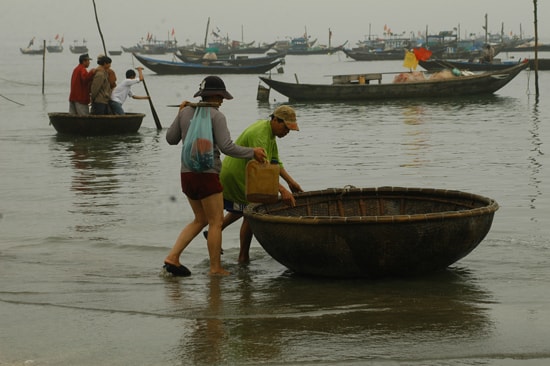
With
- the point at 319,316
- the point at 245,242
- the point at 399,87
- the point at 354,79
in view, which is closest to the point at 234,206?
the point at 245,242

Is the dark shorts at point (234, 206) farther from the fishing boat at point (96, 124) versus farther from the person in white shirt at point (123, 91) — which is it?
the fishing boat at point (96, 124)

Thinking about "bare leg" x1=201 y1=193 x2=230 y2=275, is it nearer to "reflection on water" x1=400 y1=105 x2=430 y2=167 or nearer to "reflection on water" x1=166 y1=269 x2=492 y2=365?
"reflection on water" x1=166 y1=269 x2=492 y2=365

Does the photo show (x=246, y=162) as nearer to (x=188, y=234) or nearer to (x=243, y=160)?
(x=243, y=160)

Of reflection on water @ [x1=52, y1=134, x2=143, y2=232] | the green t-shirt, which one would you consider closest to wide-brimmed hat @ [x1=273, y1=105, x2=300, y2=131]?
the green t-shirt

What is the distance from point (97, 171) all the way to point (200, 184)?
767cm

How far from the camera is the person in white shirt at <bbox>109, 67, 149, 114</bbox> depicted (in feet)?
55.9

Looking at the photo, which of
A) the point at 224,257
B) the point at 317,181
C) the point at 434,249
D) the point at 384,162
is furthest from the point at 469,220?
the point at 384,162

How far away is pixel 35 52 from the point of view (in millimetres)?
182000

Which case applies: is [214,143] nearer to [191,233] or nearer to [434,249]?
[191,233]

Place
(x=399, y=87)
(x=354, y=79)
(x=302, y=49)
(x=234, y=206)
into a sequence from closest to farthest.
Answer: (x=234, y=206)
(x=399, y=87)
(x=354, y=79)
(x=302, y=49)

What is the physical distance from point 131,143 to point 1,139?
353 cm

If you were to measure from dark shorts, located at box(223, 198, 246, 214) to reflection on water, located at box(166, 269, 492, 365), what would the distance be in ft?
1.60

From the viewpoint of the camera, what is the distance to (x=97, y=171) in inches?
542

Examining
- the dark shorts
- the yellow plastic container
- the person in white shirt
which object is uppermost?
the person in white shirt
